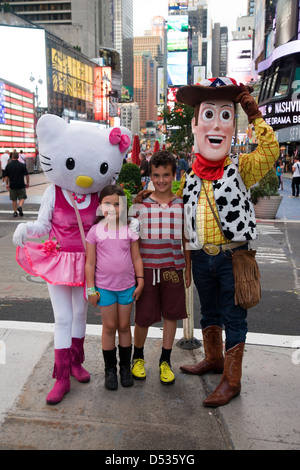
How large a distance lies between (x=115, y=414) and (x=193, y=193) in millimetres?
1595

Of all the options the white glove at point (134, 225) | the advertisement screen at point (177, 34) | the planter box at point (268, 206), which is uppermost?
the advertisement screen at point (177, 34)

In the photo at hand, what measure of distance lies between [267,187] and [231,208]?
843 cm

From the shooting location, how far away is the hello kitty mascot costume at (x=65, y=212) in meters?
2.95

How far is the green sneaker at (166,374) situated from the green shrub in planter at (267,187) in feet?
26.6

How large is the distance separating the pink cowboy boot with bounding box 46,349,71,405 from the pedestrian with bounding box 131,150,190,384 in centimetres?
60

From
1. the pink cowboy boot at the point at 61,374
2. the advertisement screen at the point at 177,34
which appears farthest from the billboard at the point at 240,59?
the pink cowboy boot at the point at 61,374

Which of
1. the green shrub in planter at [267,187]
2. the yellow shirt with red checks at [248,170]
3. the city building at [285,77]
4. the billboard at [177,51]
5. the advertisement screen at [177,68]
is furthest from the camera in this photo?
the billboard at [177,51]

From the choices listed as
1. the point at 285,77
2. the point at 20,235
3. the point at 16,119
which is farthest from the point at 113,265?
the point at 285,77

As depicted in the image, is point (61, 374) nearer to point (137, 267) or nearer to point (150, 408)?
point (150, 408)

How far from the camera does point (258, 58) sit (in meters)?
47.1

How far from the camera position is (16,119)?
29.7 metres

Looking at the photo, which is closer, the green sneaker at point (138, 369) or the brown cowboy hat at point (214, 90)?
the brown cowboy hat at point (214, 90)

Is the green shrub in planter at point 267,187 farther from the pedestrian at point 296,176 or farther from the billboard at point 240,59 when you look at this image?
the billboard at point 240,59
